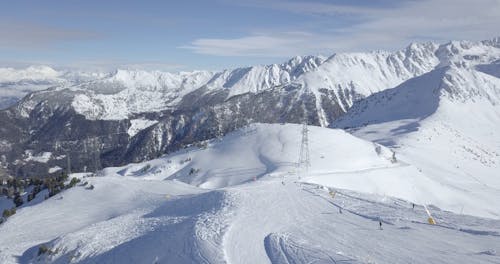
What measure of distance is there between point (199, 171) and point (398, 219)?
55353mm

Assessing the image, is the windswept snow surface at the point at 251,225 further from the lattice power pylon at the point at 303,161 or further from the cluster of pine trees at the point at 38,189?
the cluster of pine trees at the point at 38,189

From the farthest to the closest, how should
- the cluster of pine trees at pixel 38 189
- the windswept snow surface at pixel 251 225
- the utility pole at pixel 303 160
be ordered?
the utility pole at pixel 303 160
the cluster of pine trees at pixel 38 189
the windswept snow surface at pixel 251 225

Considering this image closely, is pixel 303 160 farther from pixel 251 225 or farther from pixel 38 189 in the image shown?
pixel 251 225

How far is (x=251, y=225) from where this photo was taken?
3497cm

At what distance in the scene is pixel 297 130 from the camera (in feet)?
335

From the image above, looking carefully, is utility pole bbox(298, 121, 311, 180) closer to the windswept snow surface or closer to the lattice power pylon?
the lattice power pylon

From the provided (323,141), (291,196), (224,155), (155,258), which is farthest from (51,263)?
(323,141)

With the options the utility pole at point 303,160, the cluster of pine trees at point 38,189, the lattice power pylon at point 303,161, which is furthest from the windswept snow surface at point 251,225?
the cluster of pine trees at point 38,189

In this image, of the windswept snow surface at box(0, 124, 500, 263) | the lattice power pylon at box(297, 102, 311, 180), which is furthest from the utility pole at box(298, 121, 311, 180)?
the windswept snow surface at box(0, 124, 500, 263)

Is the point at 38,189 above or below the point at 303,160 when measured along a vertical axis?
below

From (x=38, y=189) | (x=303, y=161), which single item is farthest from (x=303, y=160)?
(x=38, y=189)

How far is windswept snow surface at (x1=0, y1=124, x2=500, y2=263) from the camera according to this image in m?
28.1

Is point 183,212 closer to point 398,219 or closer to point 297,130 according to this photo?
point 398,219

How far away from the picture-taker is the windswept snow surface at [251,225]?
28062 mm
